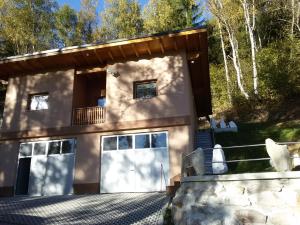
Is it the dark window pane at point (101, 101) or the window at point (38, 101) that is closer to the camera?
the window at point (38, 101)

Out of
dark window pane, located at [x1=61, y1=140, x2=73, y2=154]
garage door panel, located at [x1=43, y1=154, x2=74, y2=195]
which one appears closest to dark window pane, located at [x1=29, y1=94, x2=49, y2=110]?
dark window pane, located at [x1=61, y1=140, x2=73, y2=154]

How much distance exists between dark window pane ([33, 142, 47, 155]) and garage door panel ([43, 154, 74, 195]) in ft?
2.30

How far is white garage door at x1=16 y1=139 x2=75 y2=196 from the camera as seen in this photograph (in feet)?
49.1

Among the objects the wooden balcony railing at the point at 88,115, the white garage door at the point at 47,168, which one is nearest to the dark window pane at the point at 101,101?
the wooden balcony railing at the point at 88,115

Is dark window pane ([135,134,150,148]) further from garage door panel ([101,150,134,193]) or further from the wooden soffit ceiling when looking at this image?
the wooden soffit ceiling

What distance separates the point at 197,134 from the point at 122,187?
678cm

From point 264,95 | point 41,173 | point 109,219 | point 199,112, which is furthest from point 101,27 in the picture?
point 109,219

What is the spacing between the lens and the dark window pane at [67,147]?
50.4 feet

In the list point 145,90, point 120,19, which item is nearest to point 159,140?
point 145,90

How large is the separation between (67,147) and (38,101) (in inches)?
139

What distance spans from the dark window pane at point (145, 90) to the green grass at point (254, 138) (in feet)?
17.5

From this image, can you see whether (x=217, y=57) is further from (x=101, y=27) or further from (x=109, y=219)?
(x=109, y=219)

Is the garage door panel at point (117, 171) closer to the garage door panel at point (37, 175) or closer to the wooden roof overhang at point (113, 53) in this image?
the garage door panel at point (37, 175)

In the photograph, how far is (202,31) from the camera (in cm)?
1410
